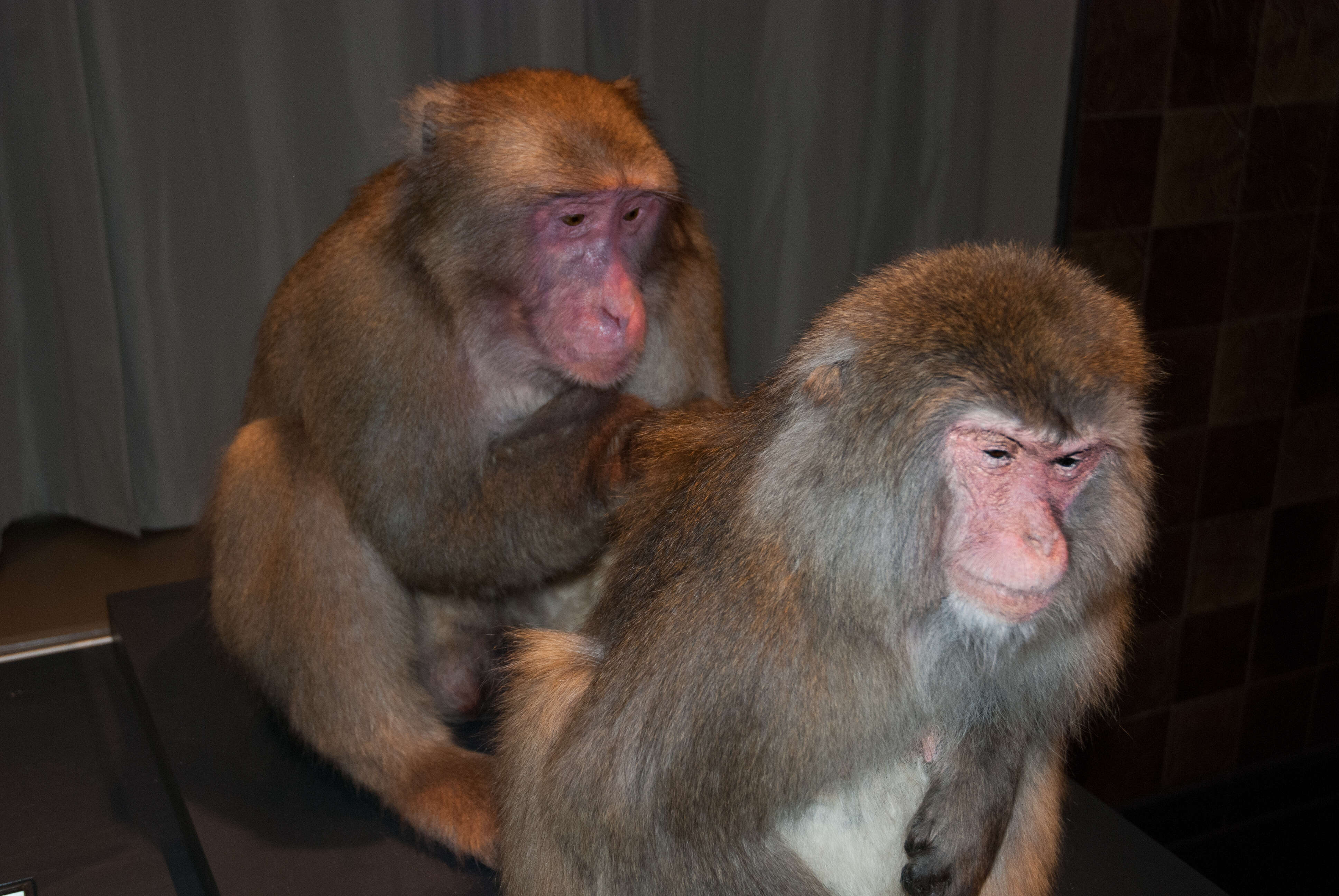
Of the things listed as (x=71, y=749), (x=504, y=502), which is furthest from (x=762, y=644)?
(x=71, y=749)

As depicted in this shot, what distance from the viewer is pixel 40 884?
156 cm

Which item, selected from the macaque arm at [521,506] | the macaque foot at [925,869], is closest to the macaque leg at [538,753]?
the macaque arm at [521,506]

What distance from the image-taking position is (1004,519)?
95 centimetres

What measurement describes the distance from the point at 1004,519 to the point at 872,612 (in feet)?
0.44

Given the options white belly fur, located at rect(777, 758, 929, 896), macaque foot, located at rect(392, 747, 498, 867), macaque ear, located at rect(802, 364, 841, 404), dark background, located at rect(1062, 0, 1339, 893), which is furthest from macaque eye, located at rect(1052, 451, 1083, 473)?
dark background, located at rect(1062, 0, 1339, 893)

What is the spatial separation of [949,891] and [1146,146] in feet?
6.97

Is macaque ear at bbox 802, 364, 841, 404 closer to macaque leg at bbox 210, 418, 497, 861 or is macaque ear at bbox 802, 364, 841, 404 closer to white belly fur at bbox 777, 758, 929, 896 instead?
white belly fur at bbox 777, 758, 929, 896

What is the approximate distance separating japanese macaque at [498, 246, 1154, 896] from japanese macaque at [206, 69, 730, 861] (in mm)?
315

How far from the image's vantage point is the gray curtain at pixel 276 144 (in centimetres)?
228

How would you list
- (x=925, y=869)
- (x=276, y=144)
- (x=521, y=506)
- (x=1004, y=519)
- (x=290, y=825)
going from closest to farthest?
(x=1004, y=519)
(x=925, y=869)
(x=521, y=506)
(x=290, y=825)
(x=276, y=144)

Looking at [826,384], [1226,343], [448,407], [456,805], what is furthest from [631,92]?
[1226,343]

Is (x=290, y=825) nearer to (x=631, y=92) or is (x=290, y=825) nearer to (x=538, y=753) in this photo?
(x=538, y=753)

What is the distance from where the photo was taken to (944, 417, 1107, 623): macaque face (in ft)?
3.05

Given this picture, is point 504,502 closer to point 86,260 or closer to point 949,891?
point 949,891
